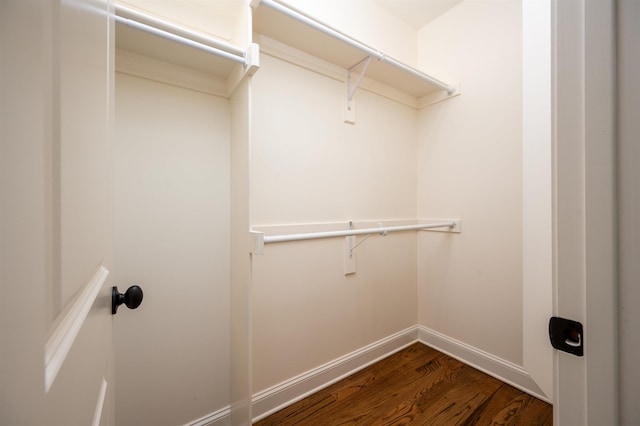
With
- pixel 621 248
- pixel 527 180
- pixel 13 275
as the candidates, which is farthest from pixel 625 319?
pixel 13 275

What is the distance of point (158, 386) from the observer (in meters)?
1.20

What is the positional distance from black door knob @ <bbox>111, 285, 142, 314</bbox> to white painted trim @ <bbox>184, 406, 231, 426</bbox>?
3.40 feet

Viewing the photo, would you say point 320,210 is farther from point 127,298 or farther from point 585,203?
point 585,203

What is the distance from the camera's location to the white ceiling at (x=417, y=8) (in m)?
1.88

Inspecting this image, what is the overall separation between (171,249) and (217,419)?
0.92 metres

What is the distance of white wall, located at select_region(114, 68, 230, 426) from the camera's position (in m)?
1.12

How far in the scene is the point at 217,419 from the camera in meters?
1.34

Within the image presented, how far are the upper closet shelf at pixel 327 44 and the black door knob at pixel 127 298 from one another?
1.22 meters

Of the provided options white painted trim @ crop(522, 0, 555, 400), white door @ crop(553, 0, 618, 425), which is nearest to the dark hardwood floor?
white painted trim @ crop(522, 0, 555, 400)

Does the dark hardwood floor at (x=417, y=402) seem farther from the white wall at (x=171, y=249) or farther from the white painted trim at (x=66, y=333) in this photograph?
the white painted trim at (x=66, y=333)

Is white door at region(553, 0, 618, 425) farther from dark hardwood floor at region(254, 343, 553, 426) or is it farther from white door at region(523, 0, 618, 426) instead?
dark hardwood floor at region(254, 343, 553, 426)

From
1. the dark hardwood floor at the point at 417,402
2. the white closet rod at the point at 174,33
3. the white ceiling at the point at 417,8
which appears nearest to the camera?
the white closet rod at the point at 174,33

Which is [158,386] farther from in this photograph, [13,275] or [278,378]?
[13,275]

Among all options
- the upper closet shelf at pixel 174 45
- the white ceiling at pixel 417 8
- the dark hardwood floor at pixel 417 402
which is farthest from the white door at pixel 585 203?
the white ceiling at pixel 417 8
